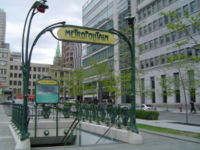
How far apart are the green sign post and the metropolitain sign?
7.96m

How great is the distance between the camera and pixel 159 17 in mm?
48875

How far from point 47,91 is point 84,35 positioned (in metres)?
8.29

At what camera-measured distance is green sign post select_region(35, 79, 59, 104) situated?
1656 centimetres

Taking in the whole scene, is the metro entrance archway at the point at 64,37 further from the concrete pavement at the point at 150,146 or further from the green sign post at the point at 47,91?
the green sign post at the point at 47,91

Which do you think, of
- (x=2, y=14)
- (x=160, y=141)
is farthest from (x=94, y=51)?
(x=2, y=14)

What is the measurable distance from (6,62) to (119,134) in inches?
3809

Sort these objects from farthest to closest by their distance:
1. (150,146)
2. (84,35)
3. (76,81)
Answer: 1. (76,81)
2. (84,35)
3. (150,146)

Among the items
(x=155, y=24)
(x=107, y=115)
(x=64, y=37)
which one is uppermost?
(x=155, y=24)

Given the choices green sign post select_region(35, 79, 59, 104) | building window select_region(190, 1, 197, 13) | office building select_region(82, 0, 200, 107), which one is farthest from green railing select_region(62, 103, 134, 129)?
building window select_region(190, 1, 197, 13)

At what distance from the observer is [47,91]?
55.7ft

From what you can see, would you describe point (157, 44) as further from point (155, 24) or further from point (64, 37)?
point (64, 37)

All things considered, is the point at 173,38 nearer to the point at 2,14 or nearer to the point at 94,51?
the point at 94,51

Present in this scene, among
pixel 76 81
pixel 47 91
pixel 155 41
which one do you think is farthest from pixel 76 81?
pixel 47 91

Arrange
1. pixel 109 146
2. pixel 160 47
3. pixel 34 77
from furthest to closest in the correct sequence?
pixel 34 77 → pixel 160 47 → pixel 109 146
